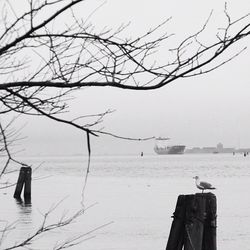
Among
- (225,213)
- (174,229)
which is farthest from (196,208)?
(225,213)

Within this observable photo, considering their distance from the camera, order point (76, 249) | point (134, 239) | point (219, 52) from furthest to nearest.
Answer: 1. point (134, 239)
2. point (76, 249)
3. point (219, 52)

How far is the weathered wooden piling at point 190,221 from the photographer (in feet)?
26.0

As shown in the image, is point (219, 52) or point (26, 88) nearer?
point (219, 52)

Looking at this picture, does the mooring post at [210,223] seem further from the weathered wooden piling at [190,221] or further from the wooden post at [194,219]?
the wooden post at [194,219]

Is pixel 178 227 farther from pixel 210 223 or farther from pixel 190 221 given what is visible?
pixel 210 223

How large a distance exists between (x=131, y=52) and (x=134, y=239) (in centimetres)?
1597

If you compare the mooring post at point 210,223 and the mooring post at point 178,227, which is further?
the mooring post at point 210,223

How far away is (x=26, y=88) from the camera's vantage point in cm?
352

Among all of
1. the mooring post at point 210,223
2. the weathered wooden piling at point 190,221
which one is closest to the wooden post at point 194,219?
the weathered wooden piling at point 190,221

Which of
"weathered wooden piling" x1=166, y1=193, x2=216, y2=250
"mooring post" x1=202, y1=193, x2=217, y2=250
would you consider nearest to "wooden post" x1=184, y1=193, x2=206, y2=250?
"weathered wooden piling" x1=166, y1=193, x2=216, y2=250

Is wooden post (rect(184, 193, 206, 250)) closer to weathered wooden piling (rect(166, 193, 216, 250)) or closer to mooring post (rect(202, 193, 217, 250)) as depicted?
weathered wooden piling (rect(166, 193, 216, 250))

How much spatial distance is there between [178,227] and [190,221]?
0.66ft

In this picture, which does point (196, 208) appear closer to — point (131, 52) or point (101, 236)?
point (131, 52)

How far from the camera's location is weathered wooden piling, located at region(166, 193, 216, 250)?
7914 mm
